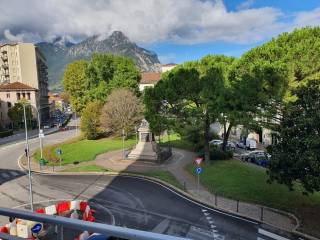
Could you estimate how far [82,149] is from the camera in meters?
46.0

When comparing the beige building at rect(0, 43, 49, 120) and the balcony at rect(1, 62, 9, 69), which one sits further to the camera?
the balcony at rect(1, 62, 9, 69)

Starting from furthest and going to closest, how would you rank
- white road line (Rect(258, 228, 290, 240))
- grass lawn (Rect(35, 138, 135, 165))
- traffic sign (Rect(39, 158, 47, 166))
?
1. grass lawn (Rect(35, 138, 135, 165))
2. traffic sign (Rect(39, 158, 47, 166))
3. white road line (Rect(258, 228, 290, 240))

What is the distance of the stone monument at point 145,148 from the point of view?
3741cm

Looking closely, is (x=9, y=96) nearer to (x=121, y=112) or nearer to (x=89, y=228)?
(x=121, y=112)

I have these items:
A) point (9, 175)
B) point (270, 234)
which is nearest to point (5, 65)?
point (9, 175)

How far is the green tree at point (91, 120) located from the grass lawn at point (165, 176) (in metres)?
24.7

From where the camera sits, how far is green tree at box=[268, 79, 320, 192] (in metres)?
16.1

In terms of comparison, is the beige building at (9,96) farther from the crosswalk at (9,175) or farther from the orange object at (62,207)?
the orange object at (62,207)

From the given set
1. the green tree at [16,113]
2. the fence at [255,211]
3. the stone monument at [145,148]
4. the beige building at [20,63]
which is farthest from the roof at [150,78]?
the fence at [255,211]

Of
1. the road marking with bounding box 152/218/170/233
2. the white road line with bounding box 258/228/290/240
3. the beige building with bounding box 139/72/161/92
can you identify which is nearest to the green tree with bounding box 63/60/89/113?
the beige building with bounding box 139/72/161/92

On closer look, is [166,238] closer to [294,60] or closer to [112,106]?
[294,60]

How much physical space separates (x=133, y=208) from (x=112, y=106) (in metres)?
29.7

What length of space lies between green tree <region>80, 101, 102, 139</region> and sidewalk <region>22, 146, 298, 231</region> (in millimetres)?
11802

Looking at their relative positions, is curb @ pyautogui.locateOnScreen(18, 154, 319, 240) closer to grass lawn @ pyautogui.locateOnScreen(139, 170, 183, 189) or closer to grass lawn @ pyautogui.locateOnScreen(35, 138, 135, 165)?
grass lawn @ pyautogui.locateOnScreen(139, 170, 183, 189)
